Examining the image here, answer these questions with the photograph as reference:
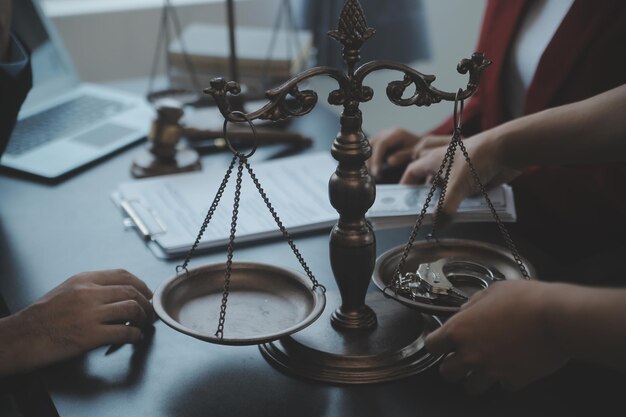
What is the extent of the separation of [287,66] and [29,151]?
2.21ft

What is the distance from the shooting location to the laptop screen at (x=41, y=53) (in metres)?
1.87

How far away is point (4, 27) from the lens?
1494mm

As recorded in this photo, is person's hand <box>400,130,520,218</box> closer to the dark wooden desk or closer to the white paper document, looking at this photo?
the white paper document

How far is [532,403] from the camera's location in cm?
89

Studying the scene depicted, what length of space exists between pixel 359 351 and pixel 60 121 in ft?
3.77

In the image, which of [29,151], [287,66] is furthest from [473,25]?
[29,151]

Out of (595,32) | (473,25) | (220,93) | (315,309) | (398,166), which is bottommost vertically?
(473,25)

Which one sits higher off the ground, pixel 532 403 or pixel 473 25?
pixel 532 403

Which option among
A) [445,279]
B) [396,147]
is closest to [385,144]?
[396,147]

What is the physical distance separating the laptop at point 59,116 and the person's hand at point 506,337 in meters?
0.99

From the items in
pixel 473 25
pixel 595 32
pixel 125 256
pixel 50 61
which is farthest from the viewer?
pixel 473 25

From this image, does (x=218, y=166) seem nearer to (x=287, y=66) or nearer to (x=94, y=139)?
(x=94, y=139)

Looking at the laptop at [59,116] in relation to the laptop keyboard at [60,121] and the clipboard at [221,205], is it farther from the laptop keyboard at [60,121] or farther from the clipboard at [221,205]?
the clipboard at [221,205]

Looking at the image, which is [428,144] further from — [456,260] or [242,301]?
[242,301]
